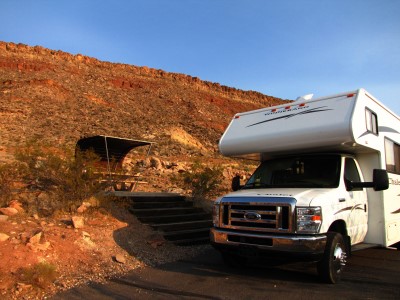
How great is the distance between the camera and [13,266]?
6008mm

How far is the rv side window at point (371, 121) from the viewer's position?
712 cm

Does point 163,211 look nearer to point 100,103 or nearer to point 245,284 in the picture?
point 245,284

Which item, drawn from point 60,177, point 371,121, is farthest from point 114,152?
point 371,121

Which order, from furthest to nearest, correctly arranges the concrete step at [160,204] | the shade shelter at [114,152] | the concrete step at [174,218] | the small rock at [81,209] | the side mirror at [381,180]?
the shade shelter at [114,152] → the concrete step at [160,204] → the concrete step at [174,218] → the small rock at [81,209] → the side mirror at [381,180]

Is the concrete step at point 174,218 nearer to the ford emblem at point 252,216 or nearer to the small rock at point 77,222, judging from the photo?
the small rock at point 77,222

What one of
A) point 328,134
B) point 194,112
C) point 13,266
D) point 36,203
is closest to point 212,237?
point 328,134

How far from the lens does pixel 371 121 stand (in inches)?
288

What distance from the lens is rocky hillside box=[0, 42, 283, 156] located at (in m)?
29.8

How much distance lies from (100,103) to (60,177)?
32.9 metres

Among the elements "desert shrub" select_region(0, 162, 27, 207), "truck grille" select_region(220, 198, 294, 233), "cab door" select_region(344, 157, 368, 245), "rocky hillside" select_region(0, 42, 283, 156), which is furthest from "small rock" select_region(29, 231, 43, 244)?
"rocky hillside" select_region(0, 42, 283, 156)

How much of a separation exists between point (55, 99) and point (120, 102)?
7.96 metres

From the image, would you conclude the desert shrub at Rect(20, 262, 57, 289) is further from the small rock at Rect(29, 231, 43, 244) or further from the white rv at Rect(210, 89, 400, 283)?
the white rv at Rect(210, 89, 400, 283)

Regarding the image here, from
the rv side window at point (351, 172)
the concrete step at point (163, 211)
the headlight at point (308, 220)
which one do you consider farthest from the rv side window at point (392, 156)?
the concrete step at point (163, 211)

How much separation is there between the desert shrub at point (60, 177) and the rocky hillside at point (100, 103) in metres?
11.6
